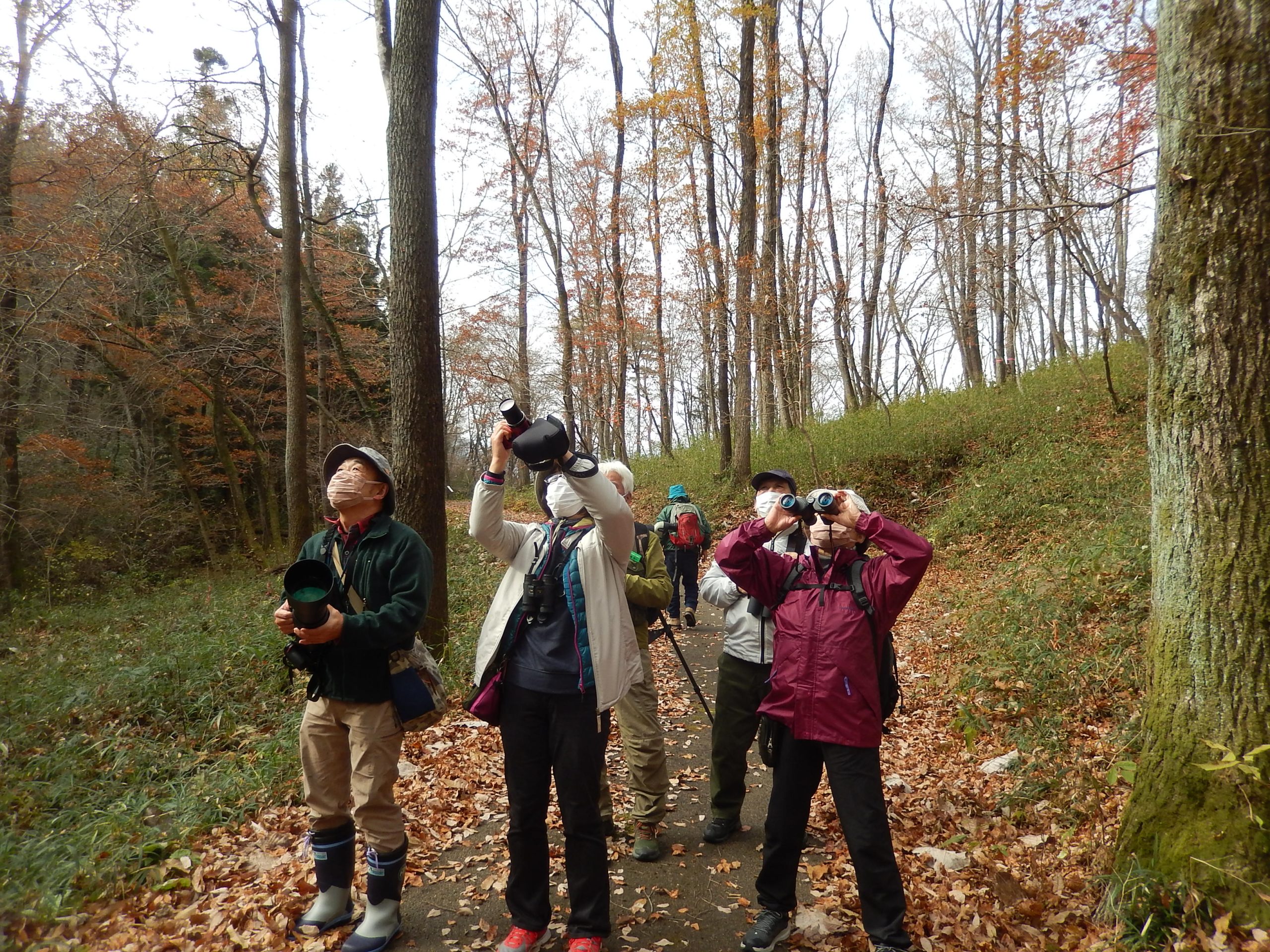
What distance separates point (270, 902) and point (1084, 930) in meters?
3.86

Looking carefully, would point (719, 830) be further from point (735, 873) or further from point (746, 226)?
point (746, 226)

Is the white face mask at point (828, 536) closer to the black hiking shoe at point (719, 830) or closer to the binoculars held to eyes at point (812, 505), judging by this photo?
the binoculars held to eyes at point (812, 505)

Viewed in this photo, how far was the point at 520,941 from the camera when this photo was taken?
3.01 m

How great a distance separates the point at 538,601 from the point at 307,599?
95 cm

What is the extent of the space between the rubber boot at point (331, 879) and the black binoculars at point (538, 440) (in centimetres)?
206

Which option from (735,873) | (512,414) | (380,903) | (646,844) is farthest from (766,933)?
(512,414)

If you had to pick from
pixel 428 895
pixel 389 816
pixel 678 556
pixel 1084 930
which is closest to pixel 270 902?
pixel 428 895

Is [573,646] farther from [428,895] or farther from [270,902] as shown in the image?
[270,902]

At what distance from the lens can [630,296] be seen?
2309cm

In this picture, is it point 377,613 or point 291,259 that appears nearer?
point 377,613

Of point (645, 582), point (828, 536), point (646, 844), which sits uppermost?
point (828, 536)

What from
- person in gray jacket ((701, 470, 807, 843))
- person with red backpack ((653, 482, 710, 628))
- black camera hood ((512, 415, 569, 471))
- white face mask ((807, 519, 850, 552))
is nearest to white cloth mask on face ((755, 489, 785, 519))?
person in gray jacket ((701, 470, 807, 843))

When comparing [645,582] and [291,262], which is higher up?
[291,262]

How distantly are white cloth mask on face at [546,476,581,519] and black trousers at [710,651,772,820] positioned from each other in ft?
5.12
